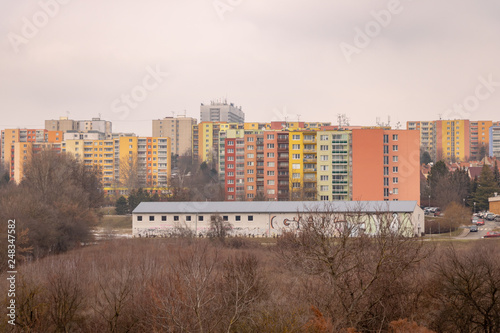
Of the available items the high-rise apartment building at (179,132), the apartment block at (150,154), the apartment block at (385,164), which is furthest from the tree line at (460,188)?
the high-rise apartment building at (179,132)

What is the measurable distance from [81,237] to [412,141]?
1301 inches

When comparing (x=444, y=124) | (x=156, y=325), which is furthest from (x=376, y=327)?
(x=444, y=124)

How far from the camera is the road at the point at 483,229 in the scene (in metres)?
42.5

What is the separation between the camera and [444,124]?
117m

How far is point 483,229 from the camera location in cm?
4741

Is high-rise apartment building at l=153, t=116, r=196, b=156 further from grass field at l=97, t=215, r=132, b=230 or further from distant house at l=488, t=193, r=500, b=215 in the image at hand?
distant house at l=488, t=193, r=500, b=215

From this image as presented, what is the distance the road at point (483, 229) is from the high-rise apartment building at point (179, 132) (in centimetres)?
7807

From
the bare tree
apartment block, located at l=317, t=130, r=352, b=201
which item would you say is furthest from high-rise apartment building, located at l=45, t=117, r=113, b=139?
the bare tree

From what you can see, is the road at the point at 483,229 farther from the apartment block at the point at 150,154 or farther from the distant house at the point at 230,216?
the apartment block at the point at 150,154

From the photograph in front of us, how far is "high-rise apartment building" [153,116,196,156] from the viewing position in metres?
122

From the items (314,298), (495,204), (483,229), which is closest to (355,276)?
(314,298)

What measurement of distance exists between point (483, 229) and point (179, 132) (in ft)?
275

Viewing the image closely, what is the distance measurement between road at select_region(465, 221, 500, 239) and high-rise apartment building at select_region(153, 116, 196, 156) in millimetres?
78069

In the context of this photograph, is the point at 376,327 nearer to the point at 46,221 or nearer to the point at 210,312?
the point at 210,312
